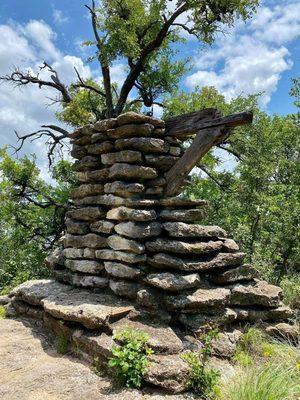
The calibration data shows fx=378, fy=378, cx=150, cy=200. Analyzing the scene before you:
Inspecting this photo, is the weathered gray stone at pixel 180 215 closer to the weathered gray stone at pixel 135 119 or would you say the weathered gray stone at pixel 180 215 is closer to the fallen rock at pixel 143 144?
the fallen rock at pixel 143 144

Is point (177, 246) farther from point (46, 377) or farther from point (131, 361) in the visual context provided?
point (46, 377)

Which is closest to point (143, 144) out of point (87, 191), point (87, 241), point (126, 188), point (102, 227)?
point (126, 188)

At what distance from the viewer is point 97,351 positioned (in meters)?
5.38

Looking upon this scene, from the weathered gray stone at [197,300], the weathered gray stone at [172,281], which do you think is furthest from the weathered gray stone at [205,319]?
the weathered gray stone at [172,281]

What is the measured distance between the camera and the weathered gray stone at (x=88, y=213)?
25.2 feet

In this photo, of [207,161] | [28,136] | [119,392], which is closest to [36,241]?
[28,136]

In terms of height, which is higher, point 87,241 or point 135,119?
point 135,119

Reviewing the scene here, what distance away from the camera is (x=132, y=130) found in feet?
24.3

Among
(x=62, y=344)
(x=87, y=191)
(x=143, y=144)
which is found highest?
(x=143, y=144)

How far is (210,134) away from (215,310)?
10.5 ft

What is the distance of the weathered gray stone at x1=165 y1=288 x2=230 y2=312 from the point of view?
616 centimetres

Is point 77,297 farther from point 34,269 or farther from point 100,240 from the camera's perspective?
point 34,269

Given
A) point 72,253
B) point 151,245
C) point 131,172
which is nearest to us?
point 151,245

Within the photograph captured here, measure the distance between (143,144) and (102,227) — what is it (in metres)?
1.82
